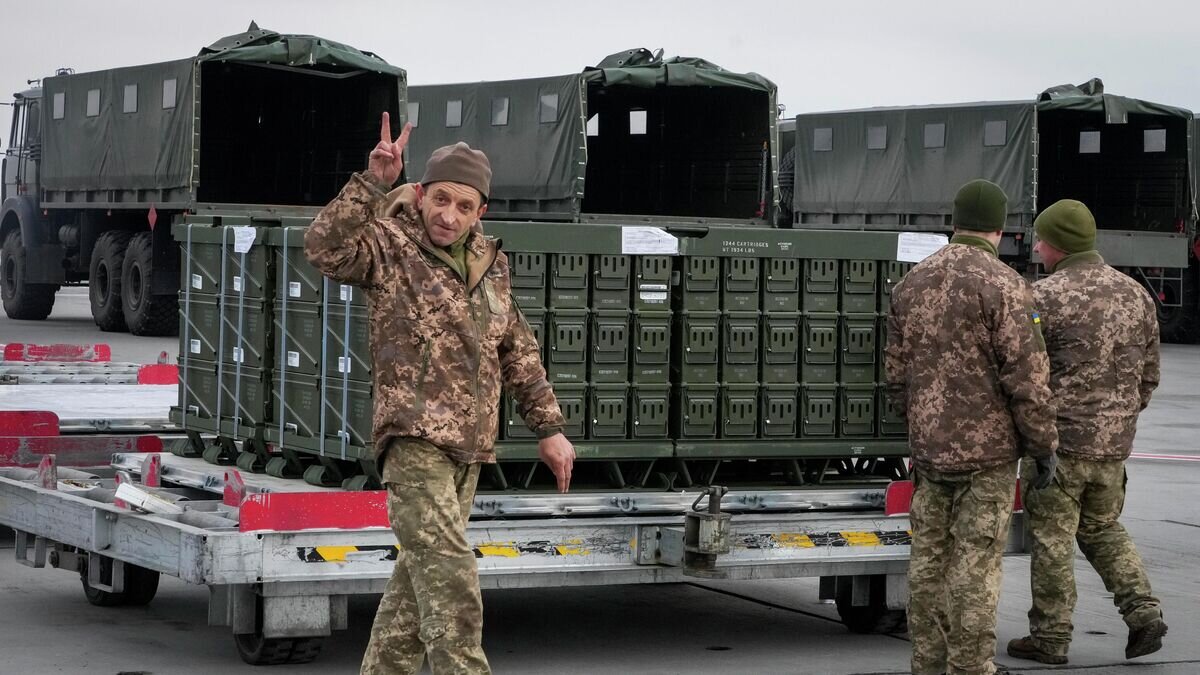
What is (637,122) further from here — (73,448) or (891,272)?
(891,272)

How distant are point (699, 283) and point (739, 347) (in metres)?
0.35

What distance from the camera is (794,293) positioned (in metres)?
8.22

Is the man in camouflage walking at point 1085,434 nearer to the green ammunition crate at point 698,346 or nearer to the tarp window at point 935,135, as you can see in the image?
the green ammunition crate at point 698,346

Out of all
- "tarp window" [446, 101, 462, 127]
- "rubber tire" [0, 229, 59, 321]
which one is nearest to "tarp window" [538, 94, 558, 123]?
"tarp window" [446, 101, 462, 127]

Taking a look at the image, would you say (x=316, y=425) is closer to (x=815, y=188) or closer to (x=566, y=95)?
(x=566, y=95)

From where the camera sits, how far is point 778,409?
8250mm

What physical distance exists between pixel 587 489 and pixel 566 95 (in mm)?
14613

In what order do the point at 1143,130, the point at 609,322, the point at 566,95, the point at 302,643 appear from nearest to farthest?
the point at 302,643
the point at 609,322
the point at 566,95
the point at 1143,130

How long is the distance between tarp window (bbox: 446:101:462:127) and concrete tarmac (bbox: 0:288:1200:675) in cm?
1638

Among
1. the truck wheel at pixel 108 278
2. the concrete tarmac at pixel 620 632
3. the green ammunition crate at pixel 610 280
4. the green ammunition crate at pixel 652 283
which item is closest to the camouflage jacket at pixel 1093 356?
the concrete tarmac at pixel 620 632

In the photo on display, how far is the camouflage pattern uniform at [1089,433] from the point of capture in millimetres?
7871

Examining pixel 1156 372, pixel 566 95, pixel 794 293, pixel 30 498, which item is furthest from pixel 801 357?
pixel 566 95

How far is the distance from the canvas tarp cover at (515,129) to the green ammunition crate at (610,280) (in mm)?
13873

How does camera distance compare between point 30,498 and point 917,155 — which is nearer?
point 30,498
